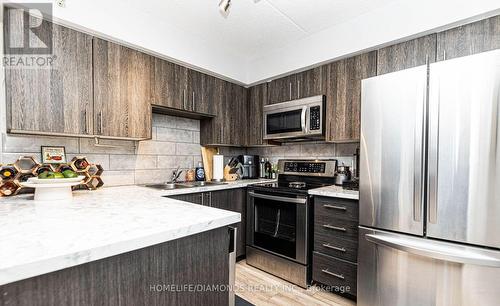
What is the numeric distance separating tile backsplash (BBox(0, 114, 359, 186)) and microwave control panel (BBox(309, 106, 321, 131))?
40 centimetres

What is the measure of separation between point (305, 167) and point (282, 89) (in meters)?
0.97

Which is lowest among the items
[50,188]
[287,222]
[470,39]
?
[287,222]

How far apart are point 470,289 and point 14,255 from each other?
6.86ft

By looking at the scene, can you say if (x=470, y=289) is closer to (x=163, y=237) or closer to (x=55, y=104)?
(x=163, y=237)

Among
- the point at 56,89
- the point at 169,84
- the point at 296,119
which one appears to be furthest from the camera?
the point at 296,119

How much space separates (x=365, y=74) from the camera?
84.5 inches

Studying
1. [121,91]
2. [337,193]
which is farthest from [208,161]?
[337,193]

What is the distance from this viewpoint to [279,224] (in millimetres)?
2377

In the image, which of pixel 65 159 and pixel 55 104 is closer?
pixel 55 104

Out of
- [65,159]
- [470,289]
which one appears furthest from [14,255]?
[470,289]

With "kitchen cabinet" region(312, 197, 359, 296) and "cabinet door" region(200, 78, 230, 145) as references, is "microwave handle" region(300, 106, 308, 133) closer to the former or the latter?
"kitchen cabinet" region(312, 197, 359, 296)

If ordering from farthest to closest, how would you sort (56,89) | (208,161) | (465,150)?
(208,161) < (56,89) < (465,150)

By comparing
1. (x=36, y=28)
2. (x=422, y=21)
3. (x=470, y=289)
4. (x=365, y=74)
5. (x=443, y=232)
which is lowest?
(x=470, y=289)

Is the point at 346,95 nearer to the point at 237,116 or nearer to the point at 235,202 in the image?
the point at 237,116
